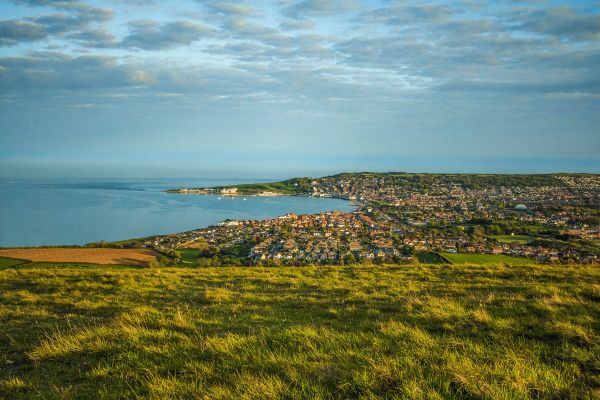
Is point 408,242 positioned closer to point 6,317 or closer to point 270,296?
point 270,296

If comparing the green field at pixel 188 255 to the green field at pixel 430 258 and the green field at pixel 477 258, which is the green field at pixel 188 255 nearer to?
the green field at pixel 430 258

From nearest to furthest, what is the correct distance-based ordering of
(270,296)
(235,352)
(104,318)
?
(235,352) → (104,318) → (270,296)

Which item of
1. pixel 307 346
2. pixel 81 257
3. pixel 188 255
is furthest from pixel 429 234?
pixel 307 346

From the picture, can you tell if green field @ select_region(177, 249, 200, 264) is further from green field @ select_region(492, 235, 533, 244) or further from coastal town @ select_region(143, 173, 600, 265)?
green field @ select_region(492, 235, 533, 244)

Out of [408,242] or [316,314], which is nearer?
[316,314]

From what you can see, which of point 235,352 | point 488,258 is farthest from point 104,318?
point 488,258

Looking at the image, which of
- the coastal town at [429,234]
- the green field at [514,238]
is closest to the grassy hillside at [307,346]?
the coastal town at [429,234]

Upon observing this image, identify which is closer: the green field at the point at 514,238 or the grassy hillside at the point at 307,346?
the grassy hillside at the point at 307,346

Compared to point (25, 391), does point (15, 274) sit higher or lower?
lower
